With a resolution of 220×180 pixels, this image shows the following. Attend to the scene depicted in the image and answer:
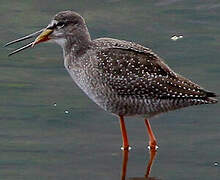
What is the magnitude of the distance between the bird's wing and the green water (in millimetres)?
761

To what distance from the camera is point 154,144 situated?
12008mm

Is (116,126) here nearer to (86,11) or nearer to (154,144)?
(154,144)

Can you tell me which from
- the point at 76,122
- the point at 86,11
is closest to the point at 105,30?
the point at 86,11

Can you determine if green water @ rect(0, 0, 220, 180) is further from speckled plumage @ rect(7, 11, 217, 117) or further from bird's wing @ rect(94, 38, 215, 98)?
bird's wing @ rect(94, 38, 215, 98)

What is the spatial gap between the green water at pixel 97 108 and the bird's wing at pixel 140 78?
761 mm

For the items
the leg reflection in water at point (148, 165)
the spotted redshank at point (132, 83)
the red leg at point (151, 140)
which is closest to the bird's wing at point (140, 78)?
the spotted redshank at point (132, 83)

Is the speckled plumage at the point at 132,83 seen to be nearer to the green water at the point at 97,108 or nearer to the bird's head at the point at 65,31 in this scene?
the bird's head at the point at 65,31

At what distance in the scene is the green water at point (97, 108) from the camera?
1146 cm

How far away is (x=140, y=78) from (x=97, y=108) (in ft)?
6.37

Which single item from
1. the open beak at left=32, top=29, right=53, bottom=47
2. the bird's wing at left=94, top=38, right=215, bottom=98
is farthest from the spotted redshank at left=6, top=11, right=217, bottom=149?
the open beak at left=32, top=29, right=53, bottom=47

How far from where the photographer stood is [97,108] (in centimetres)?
Result: 1350

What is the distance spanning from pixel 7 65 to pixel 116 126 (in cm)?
305

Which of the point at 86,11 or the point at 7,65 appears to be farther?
the point at 86,11

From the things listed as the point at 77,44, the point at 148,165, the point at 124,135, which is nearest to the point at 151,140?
the point at 124,135
